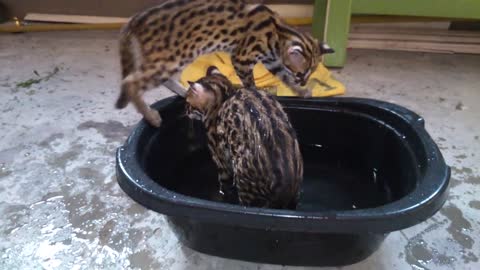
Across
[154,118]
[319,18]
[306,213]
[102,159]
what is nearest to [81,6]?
[319,18]

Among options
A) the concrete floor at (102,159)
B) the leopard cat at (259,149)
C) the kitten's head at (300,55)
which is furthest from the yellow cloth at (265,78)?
the leopard cat at (259,149)

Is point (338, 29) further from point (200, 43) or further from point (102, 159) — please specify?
point (102, 159)

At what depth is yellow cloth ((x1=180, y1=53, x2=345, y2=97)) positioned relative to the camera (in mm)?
2121

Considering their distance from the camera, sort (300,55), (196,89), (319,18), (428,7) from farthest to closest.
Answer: (319,18), (428,7), (300,55), (196,89)

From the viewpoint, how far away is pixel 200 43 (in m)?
1.66

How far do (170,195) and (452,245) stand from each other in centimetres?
87

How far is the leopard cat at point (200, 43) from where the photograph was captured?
1.57m

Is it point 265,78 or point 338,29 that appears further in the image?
point 338,29

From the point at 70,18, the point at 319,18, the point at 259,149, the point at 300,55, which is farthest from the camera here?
the point at 70,18

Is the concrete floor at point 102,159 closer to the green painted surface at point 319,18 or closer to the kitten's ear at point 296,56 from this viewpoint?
the green painted surface at point 319,18

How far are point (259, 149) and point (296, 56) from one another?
605 mm

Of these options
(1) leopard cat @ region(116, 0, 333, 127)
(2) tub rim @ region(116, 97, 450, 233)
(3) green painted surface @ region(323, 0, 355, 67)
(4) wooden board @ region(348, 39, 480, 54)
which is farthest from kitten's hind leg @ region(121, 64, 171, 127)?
(4) wooden board @ region(348, 39, 480, 54)

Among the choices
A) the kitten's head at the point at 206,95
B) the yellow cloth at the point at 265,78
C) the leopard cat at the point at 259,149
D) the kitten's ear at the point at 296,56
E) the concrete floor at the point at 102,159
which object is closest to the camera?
the leopard cat at the point at 259,149

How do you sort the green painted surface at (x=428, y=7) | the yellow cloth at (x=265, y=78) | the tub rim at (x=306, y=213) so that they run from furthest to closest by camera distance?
the green painted surface at (x=428, y=7), the yellow cloth at (x=265, y=78), the tub rim at (x=306, y=213)
